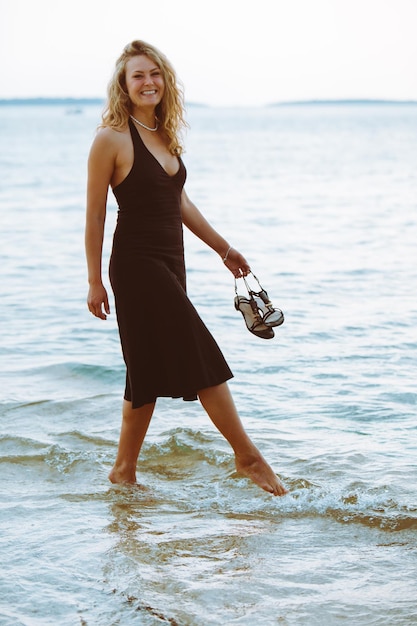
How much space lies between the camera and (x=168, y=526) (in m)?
4.49

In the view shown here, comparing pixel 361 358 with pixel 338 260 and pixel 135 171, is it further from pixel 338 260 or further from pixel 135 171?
pixel 338 260

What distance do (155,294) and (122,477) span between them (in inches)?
43.1

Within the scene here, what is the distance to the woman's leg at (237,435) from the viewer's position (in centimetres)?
460

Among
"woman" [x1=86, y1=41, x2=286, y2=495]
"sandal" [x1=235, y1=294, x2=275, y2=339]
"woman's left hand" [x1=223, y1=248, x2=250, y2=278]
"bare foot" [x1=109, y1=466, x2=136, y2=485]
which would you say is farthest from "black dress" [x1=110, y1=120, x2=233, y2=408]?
"bare foot" [x1=109, y1=466, x2=136, y2=485]

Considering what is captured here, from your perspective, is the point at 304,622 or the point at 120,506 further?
the point at 120,506

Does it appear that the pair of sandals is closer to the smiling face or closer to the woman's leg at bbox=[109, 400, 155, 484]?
the woman's leg at bbox=[109, 400, 155, 484]

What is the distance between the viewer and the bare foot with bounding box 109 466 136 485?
4.97m

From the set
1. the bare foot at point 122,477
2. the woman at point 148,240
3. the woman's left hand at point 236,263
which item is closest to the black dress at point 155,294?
the woman at point 148,240

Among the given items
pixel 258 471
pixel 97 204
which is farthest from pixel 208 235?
pixel 258 471

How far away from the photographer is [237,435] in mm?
4688

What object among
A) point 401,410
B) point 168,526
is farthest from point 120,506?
point 401,410

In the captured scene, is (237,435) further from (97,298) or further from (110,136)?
(110,136)

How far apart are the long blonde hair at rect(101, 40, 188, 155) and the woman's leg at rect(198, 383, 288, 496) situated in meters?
1.17

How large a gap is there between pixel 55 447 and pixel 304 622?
2664 mm
